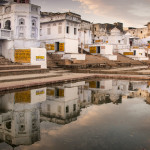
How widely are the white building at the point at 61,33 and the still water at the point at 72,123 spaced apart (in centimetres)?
1901

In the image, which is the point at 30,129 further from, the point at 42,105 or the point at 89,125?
the point at 42,105

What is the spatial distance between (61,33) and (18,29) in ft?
25.8

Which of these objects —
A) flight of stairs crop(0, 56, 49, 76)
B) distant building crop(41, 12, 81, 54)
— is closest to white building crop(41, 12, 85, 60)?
distant building crop(41, 12, 81, 54)

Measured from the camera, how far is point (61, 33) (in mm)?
29562

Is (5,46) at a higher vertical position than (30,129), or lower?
higher

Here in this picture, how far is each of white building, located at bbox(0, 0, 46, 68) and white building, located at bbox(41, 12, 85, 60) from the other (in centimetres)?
575

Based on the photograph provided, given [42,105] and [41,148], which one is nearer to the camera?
[41,148]

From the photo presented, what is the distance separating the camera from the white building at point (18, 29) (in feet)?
71.9

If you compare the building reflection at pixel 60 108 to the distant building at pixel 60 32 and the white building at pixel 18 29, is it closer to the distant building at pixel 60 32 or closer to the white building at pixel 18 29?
the white building at pixel 18 29

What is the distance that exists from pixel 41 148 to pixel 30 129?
1.38 m

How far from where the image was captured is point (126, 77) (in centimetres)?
1866

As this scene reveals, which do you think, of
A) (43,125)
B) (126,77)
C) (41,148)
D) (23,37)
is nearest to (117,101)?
(43,125)

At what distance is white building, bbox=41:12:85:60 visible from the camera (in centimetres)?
2914

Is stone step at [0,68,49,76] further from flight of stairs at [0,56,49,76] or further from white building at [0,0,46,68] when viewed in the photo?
white building at [0,0,46,68]
